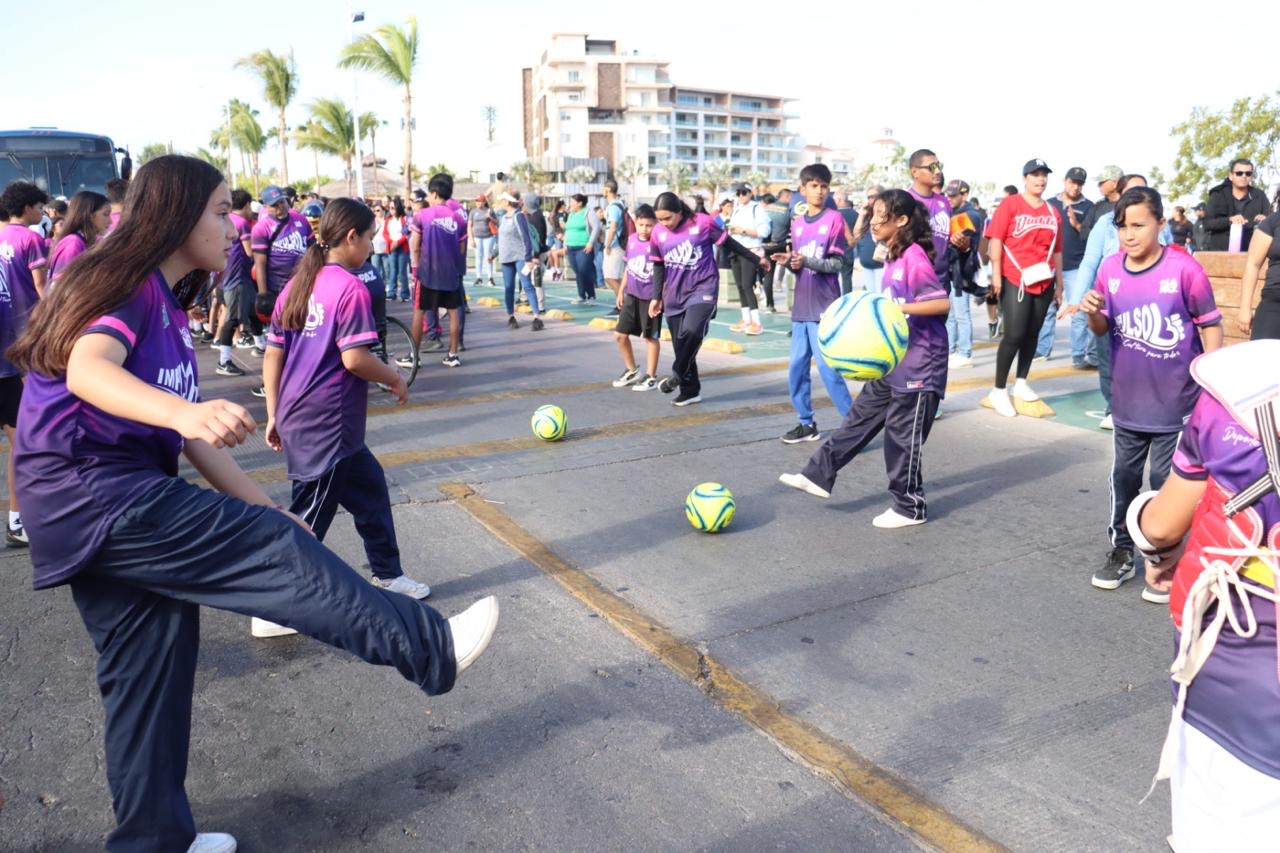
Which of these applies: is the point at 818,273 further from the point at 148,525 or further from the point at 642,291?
the point at 148,525

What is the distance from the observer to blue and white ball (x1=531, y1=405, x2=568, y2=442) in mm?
7754

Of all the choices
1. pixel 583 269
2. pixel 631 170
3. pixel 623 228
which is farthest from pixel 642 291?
pixel 631 170

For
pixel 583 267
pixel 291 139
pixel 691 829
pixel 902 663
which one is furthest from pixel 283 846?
pixel 291 139

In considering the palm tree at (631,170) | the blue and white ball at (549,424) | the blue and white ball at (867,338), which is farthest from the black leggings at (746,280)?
the palm tree at (631,170)

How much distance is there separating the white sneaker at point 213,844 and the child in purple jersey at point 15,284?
3236 mm

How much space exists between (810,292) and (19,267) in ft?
17.0

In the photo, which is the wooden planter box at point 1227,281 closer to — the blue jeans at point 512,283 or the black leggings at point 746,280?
the black leggings at point 746,280

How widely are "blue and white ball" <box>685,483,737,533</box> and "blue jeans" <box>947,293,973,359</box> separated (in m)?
6.56

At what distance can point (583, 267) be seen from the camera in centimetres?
1847

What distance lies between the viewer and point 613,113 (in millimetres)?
111688

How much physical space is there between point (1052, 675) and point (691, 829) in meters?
1.74

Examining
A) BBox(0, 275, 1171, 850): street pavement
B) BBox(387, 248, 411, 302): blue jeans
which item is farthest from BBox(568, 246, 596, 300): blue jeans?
BBox(0, 275, 1171, 850): street pavement

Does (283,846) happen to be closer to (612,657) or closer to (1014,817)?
(612,657)

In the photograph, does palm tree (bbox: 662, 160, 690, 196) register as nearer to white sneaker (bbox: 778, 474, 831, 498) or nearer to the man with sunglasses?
the man with sunglasses
